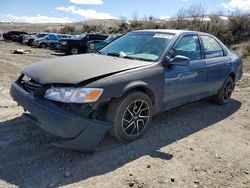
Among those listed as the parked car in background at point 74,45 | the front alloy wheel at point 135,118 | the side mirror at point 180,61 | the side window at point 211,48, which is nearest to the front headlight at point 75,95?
the front alloy wheel at point 135,118

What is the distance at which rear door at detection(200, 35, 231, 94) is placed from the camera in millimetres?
5398

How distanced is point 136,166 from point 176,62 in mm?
1713

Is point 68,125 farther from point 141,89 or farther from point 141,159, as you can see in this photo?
point 141,89

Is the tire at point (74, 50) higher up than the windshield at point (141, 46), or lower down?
lower down

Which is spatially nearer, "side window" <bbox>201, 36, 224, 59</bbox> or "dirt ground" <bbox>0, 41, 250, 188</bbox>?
"dirt ground" <bbox>0, 41, 250, 188</bbox>

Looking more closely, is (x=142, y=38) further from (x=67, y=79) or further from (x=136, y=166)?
(x=136, y=166)

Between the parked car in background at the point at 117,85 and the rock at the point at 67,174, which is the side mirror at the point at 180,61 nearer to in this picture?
the parked car in background at the point at 117,85

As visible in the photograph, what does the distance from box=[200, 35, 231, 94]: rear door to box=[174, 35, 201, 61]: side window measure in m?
0.21

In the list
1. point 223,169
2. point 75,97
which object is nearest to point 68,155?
point 75,97

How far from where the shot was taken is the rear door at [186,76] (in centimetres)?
446

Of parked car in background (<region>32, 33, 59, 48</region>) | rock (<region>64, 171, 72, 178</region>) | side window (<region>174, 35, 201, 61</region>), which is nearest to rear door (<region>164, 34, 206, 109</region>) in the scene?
side window (<region>174, 35, 201, 61</region>)

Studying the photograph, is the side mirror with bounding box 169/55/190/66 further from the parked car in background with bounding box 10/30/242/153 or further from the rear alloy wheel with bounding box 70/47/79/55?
the rear alloy wheel with bounding box 70/47/79/55

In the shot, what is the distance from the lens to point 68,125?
3.26 m

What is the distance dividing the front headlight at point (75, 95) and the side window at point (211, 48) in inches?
111
